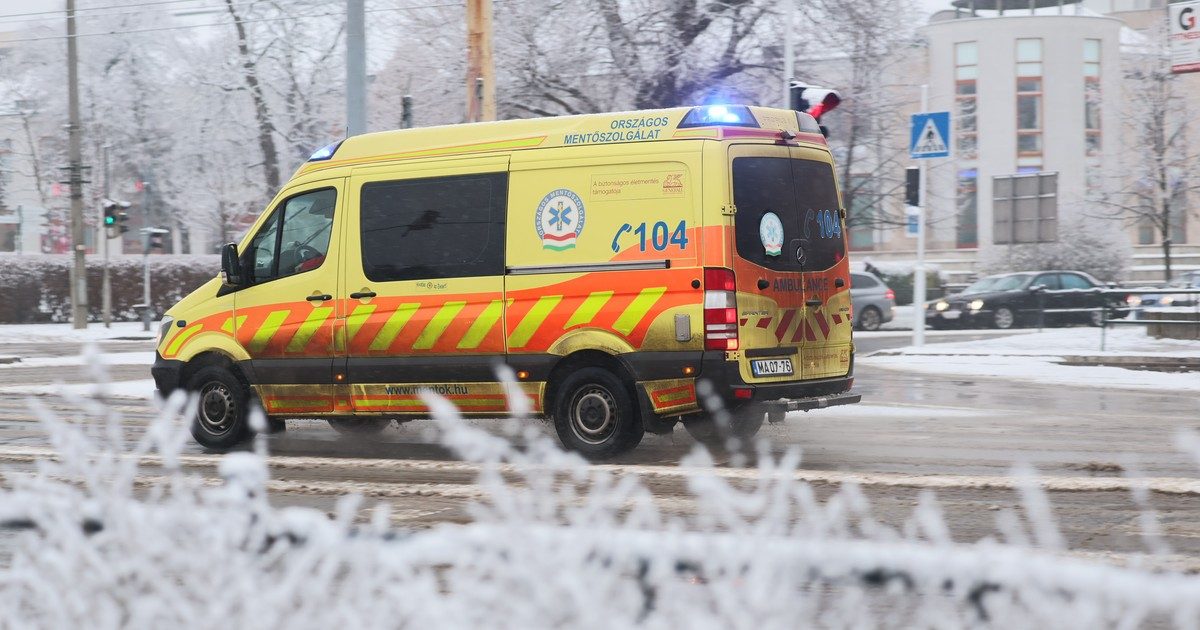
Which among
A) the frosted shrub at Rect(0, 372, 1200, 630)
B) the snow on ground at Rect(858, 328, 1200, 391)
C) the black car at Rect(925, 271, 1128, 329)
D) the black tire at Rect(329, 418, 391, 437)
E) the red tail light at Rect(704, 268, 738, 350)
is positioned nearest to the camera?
the frosted shrub at Rect(0, 372, 1200, 630)

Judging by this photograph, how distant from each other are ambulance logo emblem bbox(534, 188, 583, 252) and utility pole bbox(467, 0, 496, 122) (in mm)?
7425

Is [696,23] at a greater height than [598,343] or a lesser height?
greater

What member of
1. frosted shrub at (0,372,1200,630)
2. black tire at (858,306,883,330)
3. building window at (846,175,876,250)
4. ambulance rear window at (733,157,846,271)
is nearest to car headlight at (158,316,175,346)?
ambulance rear window at (733,157,846,271)

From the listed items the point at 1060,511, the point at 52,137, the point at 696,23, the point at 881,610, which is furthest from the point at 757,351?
the point at 52,137

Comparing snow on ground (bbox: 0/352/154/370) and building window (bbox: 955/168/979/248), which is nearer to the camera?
snow on ground (bbox: 0/352/154/370)

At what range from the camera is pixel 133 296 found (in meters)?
38.1

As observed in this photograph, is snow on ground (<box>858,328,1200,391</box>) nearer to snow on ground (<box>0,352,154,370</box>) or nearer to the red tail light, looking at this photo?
the red tail light

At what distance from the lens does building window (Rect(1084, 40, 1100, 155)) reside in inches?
2152

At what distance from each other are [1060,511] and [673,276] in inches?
111

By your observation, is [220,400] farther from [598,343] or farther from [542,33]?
[542,33]

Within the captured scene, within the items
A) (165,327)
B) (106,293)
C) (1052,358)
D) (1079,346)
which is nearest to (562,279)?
(165,327)

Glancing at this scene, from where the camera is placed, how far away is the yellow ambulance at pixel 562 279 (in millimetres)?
8297

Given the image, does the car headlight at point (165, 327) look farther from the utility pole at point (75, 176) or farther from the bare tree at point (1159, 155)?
the bare tree at point (1159, 155)

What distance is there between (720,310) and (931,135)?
11.6 m
